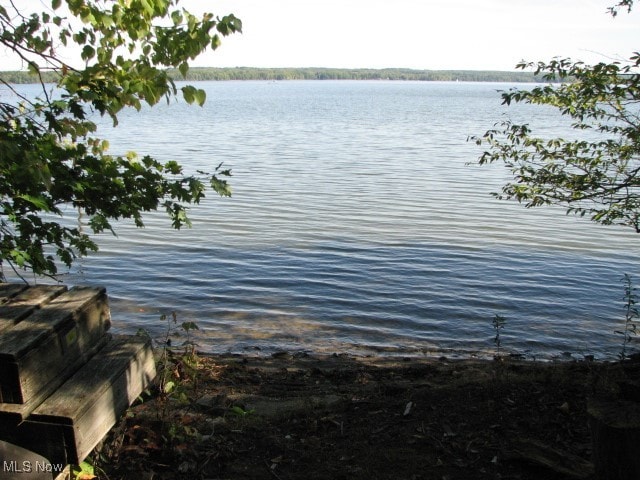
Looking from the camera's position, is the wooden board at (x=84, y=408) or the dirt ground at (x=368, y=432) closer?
the wooden board at (x=84, y=408)

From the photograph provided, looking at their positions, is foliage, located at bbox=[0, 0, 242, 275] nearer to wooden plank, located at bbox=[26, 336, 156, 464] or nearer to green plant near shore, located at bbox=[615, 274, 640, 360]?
wooden plank, located at bbox=[26, 336, 156, 464]

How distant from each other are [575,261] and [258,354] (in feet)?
28.7

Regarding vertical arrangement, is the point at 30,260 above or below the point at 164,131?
above

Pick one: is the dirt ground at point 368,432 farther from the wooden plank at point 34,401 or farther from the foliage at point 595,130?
the foliage at point 595,130

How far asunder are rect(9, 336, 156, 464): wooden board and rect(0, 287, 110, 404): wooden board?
0.08 metres

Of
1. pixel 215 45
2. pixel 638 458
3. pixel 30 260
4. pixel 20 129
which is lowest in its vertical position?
pixel 638 458

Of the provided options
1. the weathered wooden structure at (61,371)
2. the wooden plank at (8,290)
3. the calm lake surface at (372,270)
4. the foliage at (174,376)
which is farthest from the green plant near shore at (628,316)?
the wooden plank at (8,290)

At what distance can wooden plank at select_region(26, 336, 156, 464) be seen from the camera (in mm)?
2650

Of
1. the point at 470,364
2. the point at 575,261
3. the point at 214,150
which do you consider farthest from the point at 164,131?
the point at 470,364

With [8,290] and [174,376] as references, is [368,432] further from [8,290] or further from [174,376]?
[8,290]

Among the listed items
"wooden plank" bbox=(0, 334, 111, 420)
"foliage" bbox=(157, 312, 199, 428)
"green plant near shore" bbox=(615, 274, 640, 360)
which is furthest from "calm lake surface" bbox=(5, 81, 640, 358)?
"wooden plank" bbox=(0, 334, 111, 420)

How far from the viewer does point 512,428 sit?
4645mm

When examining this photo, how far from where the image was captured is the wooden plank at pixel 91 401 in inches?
104

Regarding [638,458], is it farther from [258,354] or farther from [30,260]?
[258,354]
